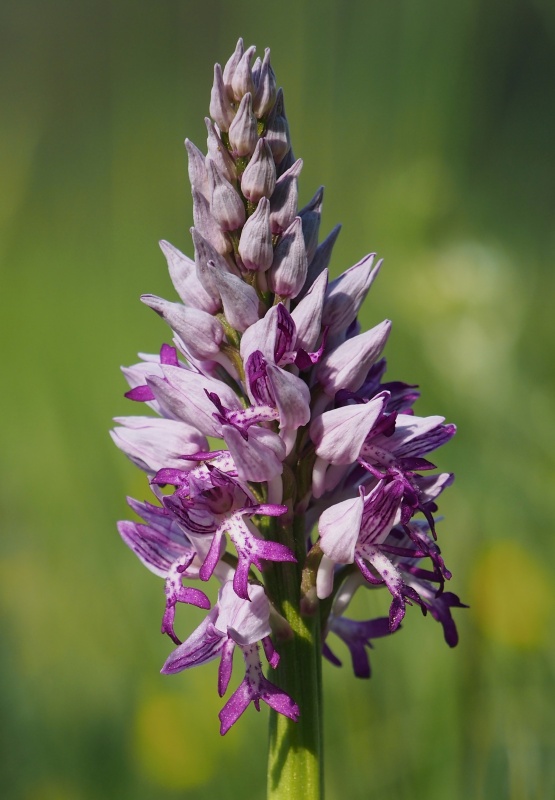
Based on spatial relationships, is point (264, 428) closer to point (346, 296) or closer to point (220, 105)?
point (346, 296)

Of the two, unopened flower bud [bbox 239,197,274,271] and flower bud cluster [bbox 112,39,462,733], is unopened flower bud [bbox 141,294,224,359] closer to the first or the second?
flower bud cluster [bbox 112,39,462,733]


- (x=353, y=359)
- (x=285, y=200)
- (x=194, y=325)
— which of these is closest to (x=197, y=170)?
(x=285, y=200)

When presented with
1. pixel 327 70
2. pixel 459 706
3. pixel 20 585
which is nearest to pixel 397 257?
pixel 327 70

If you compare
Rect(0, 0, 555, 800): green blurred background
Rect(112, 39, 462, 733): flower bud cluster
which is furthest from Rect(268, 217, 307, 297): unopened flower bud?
Rect(0, 0, 555, 800): green blurred background

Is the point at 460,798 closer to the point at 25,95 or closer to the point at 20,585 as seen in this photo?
the point at 20,585

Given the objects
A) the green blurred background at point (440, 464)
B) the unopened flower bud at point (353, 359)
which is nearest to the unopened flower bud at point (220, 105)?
the unopened flower bud at point (353, 359)

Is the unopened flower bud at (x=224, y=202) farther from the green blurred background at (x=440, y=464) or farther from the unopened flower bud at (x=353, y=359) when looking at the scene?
the green blurred background at (x=440, y=464)
